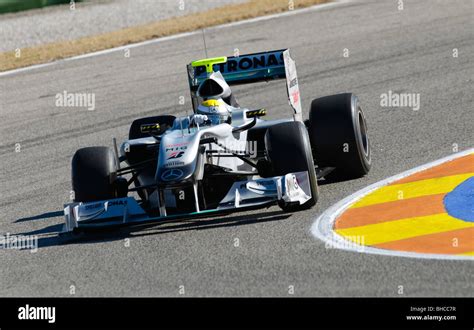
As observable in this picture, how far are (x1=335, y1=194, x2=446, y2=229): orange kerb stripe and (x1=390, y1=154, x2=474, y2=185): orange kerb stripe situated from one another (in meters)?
0.78

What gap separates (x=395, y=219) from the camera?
8781mm

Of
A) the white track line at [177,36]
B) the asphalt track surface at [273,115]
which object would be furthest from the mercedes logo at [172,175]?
the white track line at [177,36]

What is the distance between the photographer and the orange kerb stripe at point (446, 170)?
10.1 metres

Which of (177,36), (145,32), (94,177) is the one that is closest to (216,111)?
(94,177)

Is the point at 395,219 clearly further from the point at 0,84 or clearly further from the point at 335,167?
the point at 0,84

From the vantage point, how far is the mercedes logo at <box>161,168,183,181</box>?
8945 millimetres

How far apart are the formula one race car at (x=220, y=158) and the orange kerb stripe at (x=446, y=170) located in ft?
1.70

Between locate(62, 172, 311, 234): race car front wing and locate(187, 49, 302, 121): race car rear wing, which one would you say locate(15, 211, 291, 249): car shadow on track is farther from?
locate(187, 49, 302, 121): race car rear wing

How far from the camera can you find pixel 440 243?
7879 mm

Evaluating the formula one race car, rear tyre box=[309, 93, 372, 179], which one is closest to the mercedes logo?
the formula one race car

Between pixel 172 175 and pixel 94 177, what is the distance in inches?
41.9

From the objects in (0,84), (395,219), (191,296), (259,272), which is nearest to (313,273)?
(259,272)

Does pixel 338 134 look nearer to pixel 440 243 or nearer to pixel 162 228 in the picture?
pixel 162 228
